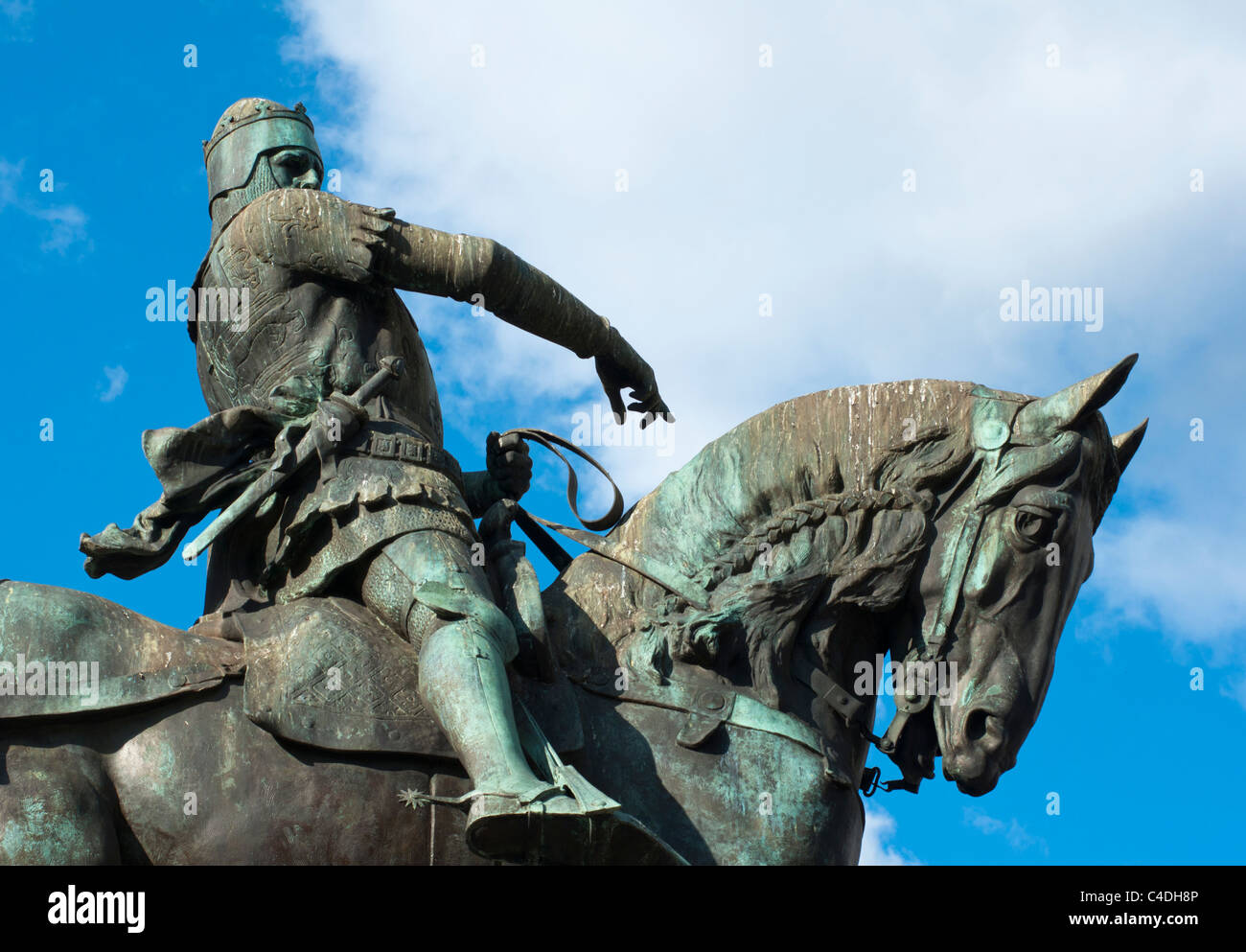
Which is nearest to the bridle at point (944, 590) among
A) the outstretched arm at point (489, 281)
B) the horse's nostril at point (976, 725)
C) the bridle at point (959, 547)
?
the bridle at point (959, 547)

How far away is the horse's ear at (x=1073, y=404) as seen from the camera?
8.90 metres

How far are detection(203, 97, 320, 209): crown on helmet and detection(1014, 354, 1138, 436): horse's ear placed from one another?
3810 millimetres

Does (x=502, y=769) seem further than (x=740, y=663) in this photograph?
No

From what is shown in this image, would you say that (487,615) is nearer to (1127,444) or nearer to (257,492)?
(257,492)

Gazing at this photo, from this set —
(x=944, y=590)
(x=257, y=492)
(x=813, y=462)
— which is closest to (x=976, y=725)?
(x=944, y=590)

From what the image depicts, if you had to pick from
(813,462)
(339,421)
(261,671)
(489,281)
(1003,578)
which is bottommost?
(261,671)

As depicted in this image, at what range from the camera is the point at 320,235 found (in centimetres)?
941

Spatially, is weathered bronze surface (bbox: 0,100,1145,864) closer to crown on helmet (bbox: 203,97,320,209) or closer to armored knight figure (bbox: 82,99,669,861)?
armored knight figure (bbox: 82,99,669,861)

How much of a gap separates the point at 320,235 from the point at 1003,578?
11.4ft

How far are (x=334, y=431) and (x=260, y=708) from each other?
1.34 metres

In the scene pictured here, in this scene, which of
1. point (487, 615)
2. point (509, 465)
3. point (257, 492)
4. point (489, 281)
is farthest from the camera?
point (509, 465)

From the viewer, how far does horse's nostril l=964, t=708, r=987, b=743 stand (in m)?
8.69

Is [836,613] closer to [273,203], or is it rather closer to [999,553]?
[999,553]

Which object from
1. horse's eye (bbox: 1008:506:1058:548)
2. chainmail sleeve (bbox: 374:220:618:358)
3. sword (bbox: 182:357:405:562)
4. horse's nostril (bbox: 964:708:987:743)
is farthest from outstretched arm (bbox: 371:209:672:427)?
horse's nostril (bbox: 964:708:987:743)
